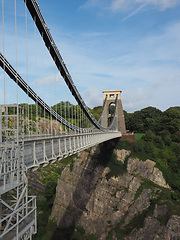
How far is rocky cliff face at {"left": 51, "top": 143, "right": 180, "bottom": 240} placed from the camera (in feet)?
97.4

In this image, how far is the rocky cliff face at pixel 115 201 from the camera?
29.7 meters

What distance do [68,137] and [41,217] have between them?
30461mm

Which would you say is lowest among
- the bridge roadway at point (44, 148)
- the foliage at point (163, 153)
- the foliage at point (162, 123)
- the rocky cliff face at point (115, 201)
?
the rocky cliff face at point (115, 201)

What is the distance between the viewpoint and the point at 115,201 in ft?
121

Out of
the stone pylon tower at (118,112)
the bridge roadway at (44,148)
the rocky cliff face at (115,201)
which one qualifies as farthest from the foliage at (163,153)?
the bridge roadway at (44,148)

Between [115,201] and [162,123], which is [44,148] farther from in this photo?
[162,123]

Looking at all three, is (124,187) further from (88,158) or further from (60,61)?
(60,61)

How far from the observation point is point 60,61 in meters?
21.3

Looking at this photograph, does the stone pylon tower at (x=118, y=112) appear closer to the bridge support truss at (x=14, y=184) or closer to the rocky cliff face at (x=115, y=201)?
the rocky cliff face at (x=115, y=201)

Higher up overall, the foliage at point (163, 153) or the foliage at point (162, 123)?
the foliage at point (162, 123)

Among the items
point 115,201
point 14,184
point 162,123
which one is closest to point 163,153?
point 115,201

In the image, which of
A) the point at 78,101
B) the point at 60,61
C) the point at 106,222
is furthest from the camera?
the point at 106,222

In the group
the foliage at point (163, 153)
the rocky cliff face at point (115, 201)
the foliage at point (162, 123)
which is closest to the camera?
the rocky cliff face at point (115, 201)

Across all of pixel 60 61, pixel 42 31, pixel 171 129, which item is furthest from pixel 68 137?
pixel 171 129
